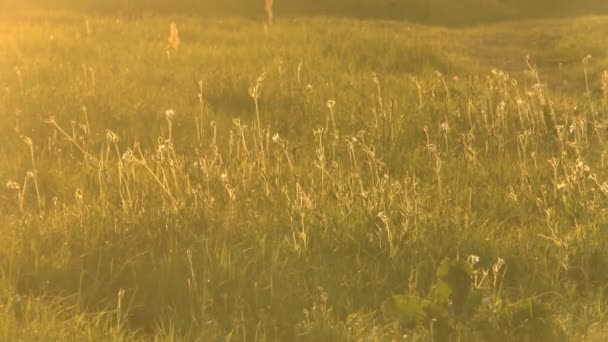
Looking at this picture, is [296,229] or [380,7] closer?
[296,229]

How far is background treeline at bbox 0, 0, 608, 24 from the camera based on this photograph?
671 inches

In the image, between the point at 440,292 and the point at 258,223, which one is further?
the point at 258,223

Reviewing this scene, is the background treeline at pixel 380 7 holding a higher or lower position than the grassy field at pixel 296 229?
lower

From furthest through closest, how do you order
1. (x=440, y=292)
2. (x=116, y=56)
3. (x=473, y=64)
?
(x=473, y=64) → (x=116, y=56) → (x=440, y=292)

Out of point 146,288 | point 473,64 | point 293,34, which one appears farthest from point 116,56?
point 146,288

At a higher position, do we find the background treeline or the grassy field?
the grassy field

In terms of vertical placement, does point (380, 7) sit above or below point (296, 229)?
below

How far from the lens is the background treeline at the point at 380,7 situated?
1703cm

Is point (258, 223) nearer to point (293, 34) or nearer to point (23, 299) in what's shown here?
point (23, 299)

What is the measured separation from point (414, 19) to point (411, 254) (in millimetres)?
20050

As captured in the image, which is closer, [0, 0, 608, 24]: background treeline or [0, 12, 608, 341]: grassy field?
[0, 12, 608, 341]: grassy field

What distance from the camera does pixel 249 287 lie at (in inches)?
125

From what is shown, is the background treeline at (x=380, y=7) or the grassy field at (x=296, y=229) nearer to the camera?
the grassy field at (x=296, y=229)

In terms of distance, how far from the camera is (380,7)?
23172 mm
